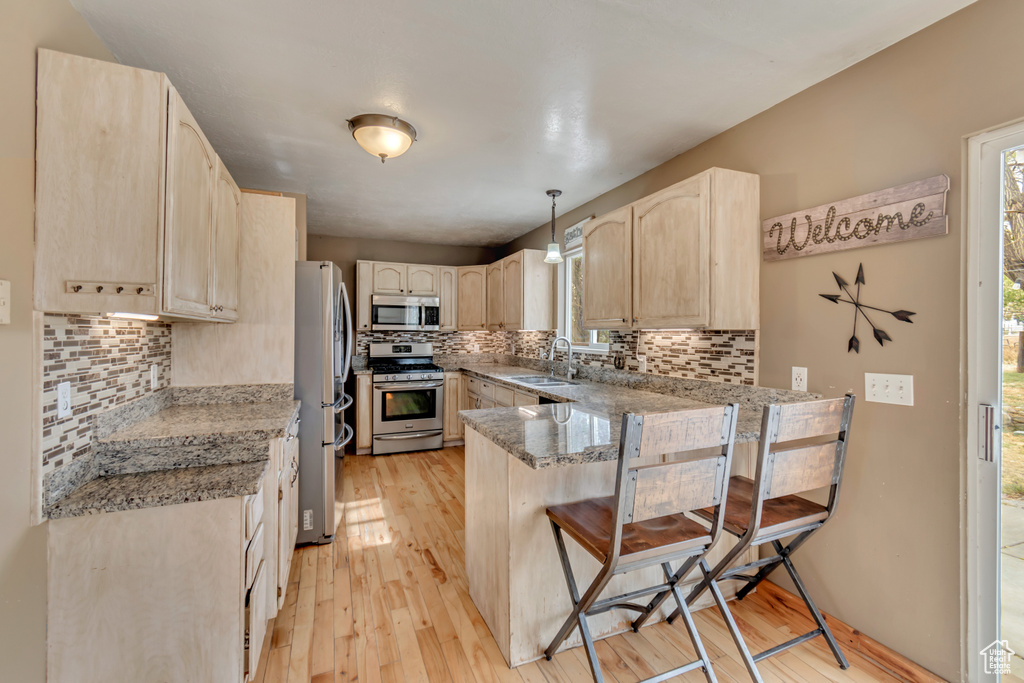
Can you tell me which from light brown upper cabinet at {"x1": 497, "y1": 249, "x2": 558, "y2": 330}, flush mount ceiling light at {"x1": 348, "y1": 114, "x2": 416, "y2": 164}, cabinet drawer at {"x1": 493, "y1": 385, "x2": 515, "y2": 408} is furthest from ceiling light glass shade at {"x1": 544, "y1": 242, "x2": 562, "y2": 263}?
flush mount ceiling light at {"x1": 348, "y1": 114, "x2": 416, "y2": 164}

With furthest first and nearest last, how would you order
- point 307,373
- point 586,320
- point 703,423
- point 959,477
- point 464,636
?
point 586,320 < point 307,373 < point 464,636 < point 959,477 < point 703,423

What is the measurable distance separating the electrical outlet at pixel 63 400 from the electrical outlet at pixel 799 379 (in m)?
2.81

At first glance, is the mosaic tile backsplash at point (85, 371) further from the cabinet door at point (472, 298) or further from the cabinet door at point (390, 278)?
the cabinet door at point (472, 298)

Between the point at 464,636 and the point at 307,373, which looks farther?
the point at 307,373

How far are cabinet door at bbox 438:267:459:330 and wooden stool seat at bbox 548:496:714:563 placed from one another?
3.77m

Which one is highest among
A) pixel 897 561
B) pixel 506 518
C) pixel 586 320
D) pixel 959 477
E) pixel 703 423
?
pixel 586 320

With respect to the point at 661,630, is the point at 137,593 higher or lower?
higher

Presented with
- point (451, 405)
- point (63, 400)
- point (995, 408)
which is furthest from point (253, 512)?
point (451, 405)

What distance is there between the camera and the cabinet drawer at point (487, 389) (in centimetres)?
413

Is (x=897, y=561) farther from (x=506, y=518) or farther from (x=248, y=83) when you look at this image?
(x=248, y=83)

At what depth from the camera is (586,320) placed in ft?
10.2

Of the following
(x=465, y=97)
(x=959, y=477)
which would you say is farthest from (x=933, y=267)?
(x=465, y=97)

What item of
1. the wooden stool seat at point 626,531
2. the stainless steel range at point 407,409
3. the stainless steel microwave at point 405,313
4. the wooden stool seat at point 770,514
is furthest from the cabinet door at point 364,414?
the wooden stool seat at point 770,514

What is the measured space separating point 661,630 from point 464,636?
33.7 inches
